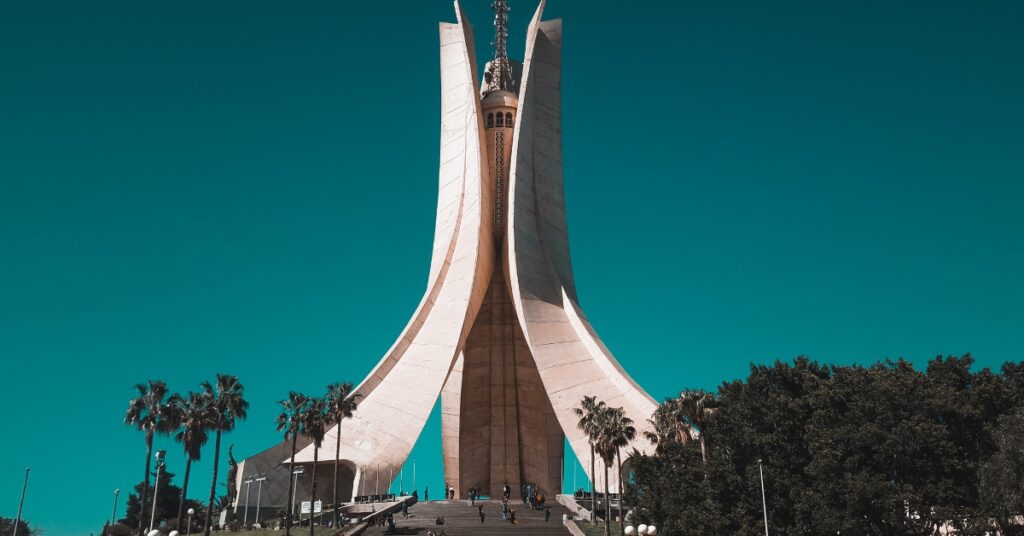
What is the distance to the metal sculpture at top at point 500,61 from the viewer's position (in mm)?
42094

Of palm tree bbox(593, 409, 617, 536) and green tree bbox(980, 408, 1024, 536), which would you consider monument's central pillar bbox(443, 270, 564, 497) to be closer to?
palm tree bbox(593, 409, 617, 536)

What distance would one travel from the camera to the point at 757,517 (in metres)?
22.8

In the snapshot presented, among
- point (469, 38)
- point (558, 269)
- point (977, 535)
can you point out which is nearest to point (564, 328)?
point (558, 269)

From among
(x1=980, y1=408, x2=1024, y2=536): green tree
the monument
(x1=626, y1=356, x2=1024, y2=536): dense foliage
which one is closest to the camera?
(x1=980, y1=408, x2=1024, y2=536): green tree

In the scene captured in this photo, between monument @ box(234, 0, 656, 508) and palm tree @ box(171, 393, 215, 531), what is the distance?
6.32m

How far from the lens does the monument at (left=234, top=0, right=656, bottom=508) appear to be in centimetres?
3291

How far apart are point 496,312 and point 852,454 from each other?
67.4ft

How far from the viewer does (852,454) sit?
21438mm

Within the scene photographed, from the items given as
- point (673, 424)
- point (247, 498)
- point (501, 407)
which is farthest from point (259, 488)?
point (673, 424)

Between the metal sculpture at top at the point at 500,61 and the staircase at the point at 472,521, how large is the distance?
1838cm

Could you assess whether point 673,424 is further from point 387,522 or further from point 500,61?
point 500,61

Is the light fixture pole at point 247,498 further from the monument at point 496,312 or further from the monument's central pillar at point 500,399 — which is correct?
the monument's central pillar at point 500,399

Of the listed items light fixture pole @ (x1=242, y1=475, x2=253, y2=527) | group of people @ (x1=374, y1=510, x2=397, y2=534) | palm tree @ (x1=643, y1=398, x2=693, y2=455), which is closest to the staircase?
group of people @ (x1=374, y1=510, x2=397, y2=534)

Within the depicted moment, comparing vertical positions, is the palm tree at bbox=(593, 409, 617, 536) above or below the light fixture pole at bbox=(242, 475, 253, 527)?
above
